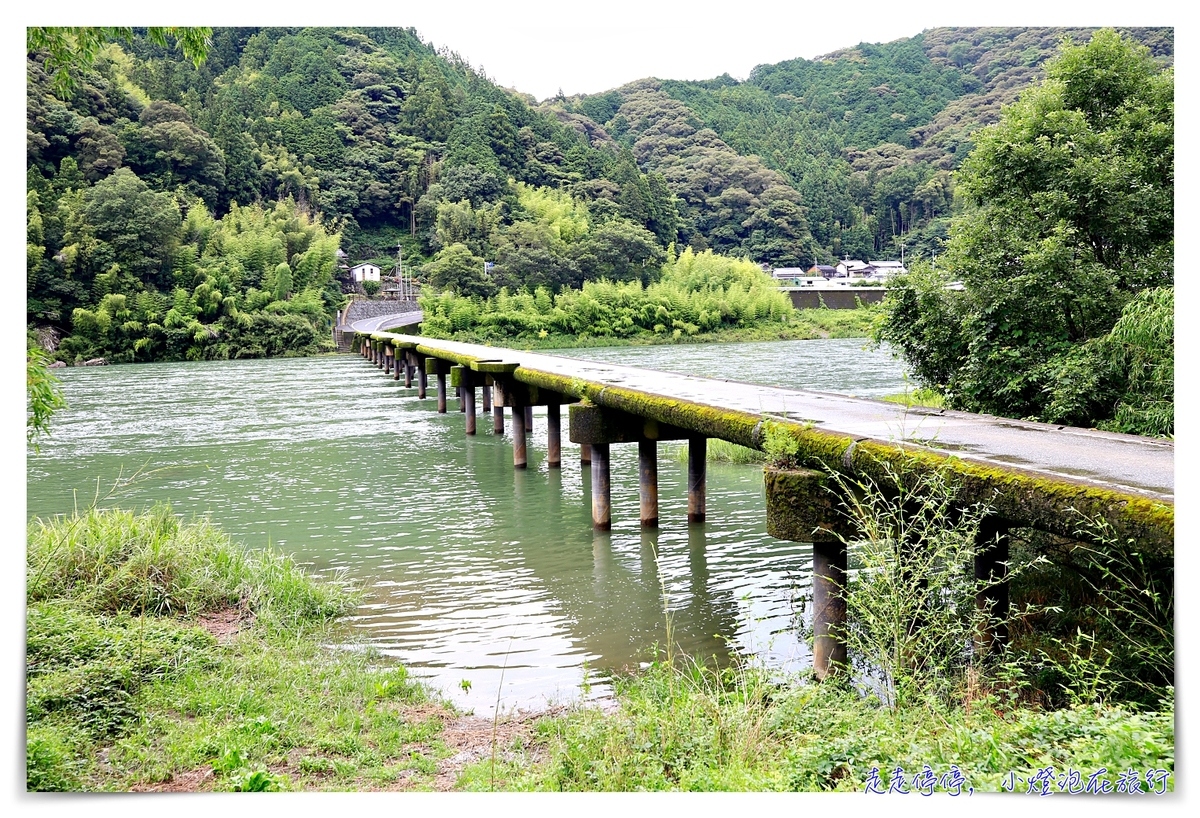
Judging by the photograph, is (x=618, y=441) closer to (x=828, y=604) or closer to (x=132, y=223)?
(x=828, y=604)

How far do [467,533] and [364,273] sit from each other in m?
61.2

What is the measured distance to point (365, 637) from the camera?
640 cm

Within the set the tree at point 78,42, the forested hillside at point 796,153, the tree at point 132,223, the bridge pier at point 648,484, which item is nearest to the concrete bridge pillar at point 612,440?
the bridge pier at point 648,484

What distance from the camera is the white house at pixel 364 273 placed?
67.4 metres

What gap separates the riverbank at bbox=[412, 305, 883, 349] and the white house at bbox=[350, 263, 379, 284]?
18.5 m

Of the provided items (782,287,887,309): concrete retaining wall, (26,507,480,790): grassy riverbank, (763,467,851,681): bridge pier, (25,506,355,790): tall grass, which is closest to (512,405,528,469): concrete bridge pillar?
(25,506,355,790): tall grass

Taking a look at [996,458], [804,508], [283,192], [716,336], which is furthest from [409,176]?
[996,458]

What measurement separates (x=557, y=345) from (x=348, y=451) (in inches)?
1448

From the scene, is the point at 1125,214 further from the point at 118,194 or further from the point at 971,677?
the point at 118,194

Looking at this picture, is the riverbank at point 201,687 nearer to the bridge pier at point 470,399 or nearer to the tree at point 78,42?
the tree at point 78,42

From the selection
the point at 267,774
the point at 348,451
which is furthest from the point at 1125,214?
the point at 348,451

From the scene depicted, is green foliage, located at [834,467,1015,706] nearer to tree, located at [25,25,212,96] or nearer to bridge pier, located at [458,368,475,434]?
tree, located at [25,25,212,96]

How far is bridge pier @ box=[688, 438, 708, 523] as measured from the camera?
970 centimetres

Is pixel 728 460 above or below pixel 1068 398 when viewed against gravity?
below
